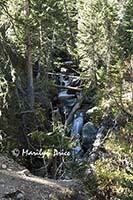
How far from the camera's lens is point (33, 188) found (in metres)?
9.81

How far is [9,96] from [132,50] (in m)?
9.79

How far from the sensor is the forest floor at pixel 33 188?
9.34m

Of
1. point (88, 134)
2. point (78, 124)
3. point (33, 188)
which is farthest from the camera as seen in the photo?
point (78, 124)

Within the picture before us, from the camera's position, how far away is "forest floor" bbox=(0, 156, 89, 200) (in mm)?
9344

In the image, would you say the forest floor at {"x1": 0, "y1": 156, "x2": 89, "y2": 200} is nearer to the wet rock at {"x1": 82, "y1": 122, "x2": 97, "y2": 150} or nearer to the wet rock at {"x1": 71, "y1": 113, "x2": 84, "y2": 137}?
the wet rock at {"x1": 82, "y1": 122, "x2": 97, "y2": 150}

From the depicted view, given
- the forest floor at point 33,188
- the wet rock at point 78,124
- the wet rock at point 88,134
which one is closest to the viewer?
the forest floor at point 33,188

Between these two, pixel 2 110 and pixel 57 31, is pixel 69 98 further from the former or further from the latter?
pixel 2 110

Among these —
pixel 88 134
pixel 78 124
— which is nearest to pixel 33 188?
pixel 88 134

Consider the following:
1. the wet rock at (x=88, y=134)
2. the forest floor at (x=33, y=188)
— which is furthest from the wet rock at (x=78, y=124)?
the forest floor at (x=33, y=188)

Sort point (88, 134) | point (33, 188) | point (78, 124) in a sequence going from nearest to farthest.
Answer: point (33, 188) → point (88, 134) → point (78, 124)

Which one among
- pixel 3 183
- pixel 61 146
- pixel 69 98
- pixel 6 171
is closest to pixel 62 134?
pixel 61 146

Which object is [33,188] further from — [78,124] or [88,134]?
[78,124]

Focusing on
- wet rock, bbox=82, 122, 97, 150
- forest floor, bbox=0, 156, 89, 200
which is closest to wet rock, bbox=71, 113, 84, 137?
wet rock, bbox=82, 122, 97, 150

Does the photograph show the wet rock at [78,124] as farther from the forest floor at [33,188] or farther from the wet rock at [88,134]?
the forest floor at [33,188]
